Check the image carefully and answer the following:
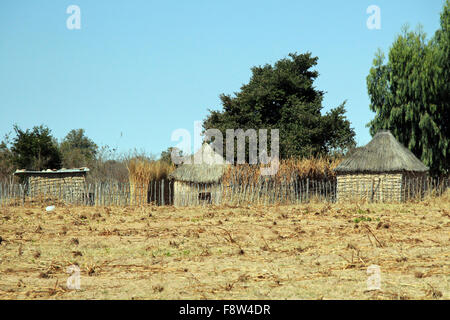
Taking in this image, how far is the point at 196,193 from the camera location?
83.8ft

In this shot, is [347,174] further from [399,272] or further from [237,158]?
[399,272]

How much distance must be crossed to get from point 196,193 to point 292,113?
43.0 ft

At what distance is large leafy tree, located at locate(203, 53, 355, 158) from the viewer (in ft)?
115

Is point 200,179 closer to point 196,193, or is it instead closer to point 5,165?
point 196,193

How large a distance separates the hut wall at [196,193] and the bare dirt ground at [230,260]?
9922mm

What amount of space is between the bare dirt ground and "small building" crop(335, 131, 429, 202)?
418 inches

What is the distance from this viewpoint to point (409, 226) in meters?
12.9

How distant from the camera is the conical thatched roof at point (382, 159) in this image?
25.2 metres

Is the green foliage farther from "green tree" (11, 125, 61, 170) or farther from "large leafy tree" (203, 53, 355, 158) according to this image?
"large leafy tree" (203, 53, 355, 158)

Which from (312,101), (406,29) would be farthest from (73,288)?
(312,101)
